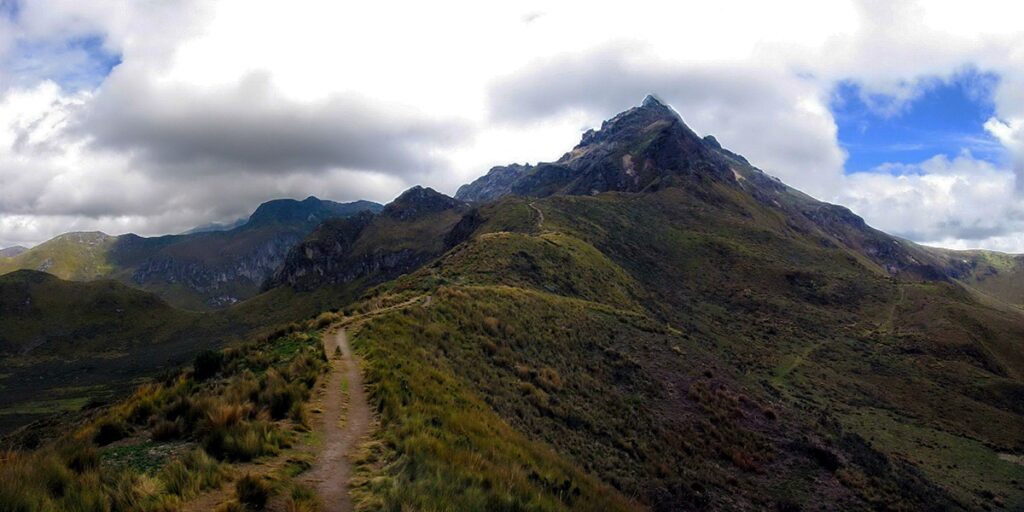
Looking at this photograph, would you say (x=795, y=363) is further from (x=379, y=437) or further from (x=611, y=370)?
(x=379, y=437)

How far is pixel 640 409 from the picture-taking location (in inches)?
1048

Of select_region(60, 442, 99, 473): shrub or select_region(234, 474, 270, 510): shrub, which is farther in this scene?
select_region(60, 442, 99, 473): shrub

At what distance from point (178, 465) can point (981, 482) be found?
5276 cm

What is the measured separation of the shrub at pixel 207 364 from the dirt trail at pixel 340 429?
424 cm

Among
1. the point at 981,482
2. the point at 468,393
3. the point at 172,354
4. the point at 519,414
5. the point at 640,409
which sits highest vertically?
the point at 468,393

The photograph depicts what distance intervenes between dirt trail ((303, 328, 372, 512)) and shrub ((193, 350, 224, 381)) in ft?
13.9

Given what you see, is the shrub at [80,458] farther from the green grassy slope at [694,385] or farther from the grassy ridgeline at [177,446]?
the green grassy slope at [694,385]

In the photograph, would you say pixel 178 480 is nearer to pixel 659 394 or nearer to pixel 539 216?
pixel 659 394

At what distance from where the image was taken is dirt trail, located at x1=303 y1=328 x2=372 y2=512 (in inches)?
389

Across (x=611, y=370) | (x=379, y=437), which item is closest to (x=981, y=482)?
(x=611, y=370)

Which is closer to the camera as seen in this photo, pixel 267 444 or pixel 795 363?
pixel 267 444

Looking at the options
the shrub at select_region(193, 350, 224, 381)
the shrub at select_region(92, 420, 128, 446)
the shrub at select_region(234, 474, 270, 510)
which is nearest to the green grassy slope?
the shrub at select_region(234, 474, 270, 510)

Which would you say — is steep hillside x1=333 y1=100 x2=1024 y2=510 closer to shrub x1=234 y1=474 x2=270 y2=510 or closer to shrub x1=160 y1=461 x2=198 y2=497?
shrub x1=234 y1=474 x2=270 y2=510

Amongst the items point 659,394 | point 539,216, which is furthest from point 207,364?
point 539,216
